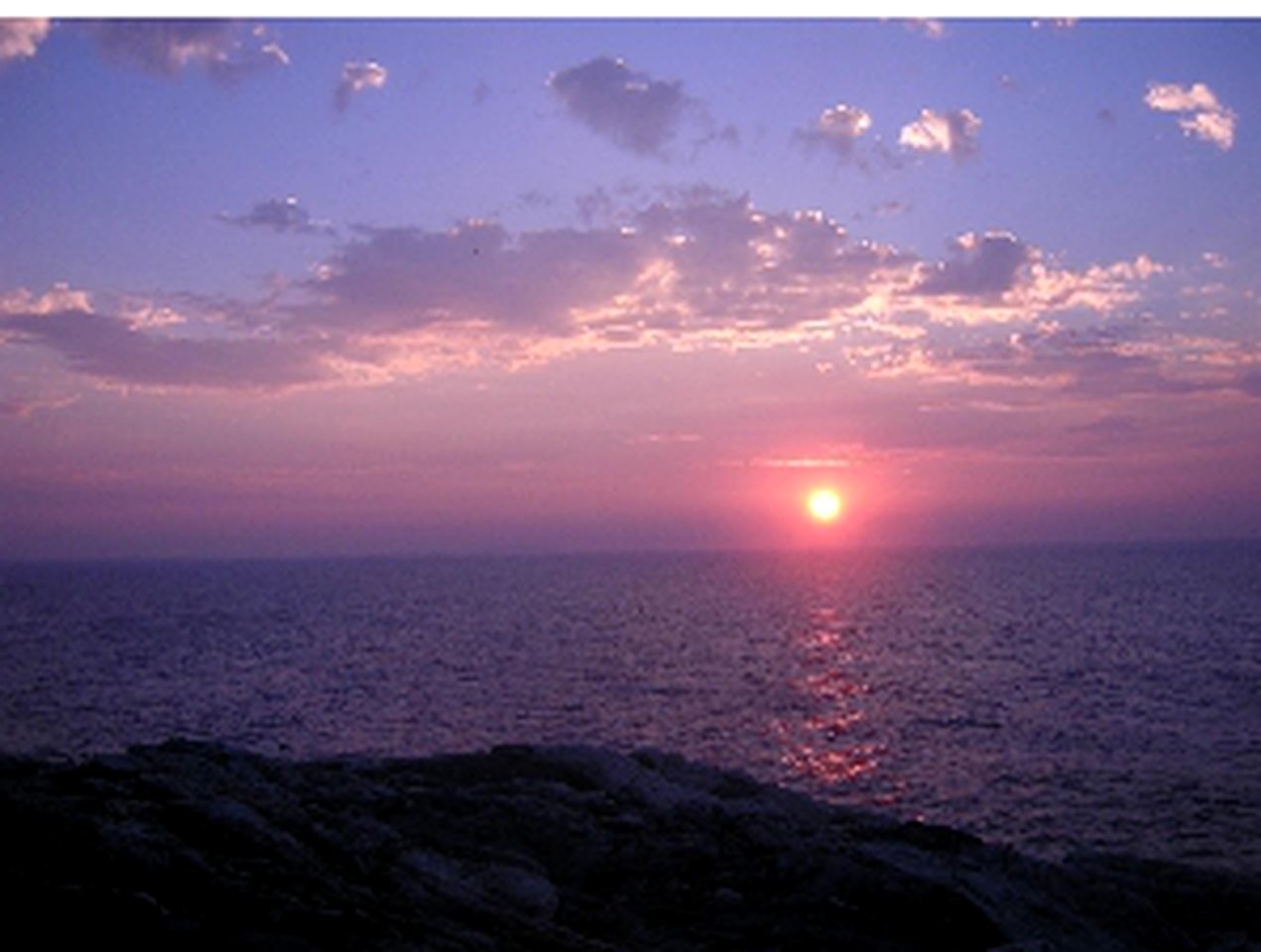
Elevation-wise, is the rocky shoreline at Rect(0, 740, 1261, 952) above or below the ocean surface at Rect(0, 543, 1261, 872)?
above

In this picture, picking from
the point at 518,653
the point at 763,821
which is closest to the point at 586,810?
the point at 763,821

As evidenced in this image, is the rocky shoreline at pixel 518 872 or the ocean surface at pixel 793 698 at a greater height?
the rocky shoreline at pixel 518 872

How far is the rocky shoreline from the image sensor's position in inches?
441

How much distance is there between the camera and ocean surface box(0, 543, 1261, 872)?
34.7m

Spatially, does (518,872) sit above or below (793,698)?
above

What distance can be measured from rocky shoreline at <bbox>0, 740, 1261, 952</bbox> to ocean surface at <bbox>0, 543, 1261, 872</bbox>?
10801 mm

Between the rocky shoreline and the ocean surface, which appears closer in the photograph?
the rocky shoreline

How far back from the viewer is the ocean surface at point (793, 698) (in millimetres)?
34688

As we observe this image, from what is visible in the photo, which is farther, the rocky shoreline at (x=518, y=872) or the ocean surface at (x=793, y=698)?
the ocean surface at (x=793, y=698)

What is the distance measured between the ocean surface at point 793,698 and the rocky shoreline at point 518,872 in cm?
1080

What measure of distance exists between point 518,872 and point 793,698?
42.1 metres

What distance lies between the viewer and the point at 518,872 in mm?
16250

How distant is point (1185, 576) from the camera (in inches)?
7618

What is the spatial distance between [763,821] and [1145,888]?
7.92 metres
